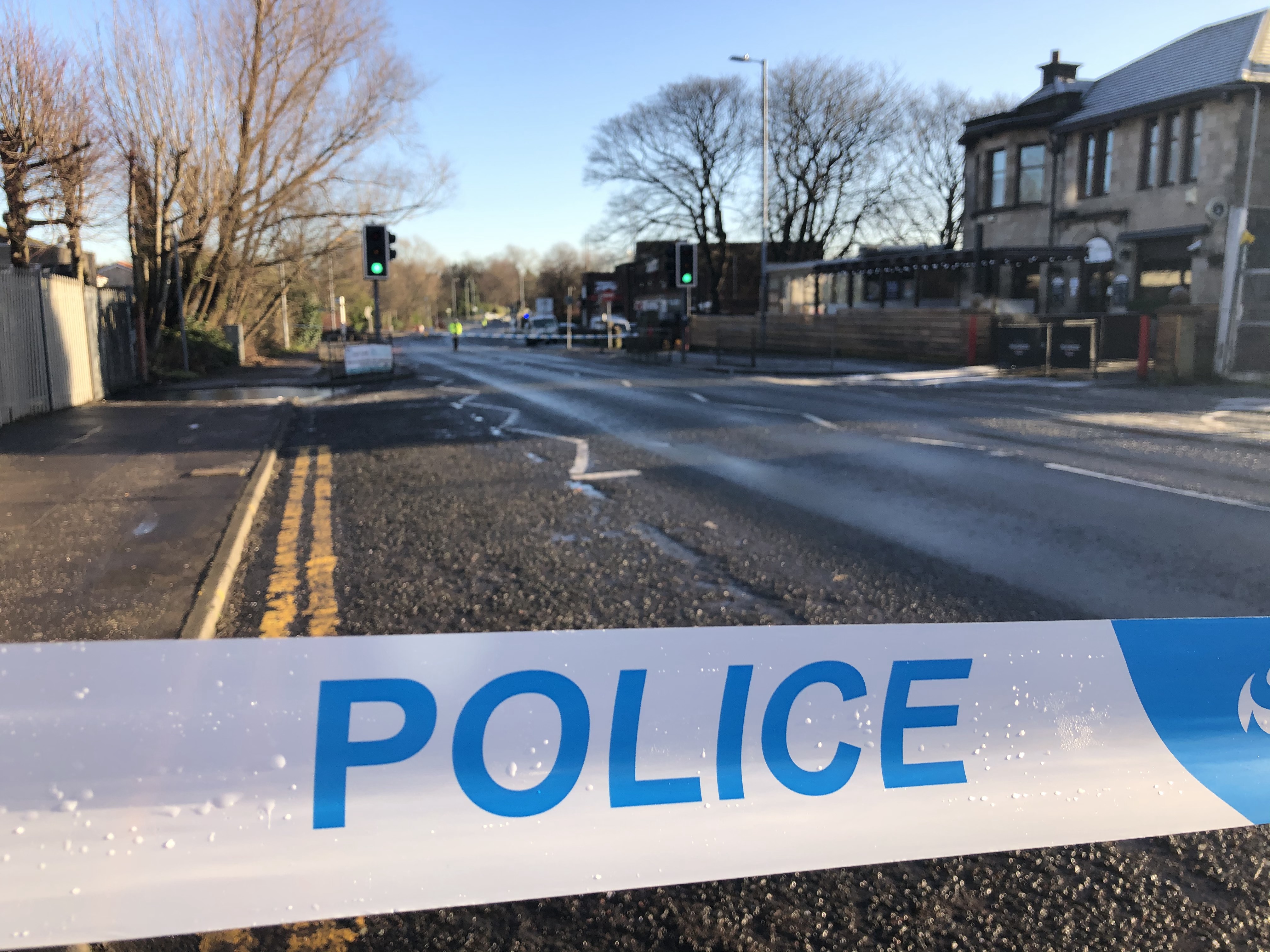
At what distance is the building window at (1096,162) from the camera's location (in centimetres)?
3116

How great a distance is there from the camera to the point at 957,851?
2234 mm

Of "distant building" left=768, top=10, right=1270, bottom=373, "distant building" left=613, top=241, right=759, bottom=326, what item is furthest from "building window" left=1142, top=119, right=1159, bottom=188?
"distant building" left=613, top=241, right=759, bottom=326

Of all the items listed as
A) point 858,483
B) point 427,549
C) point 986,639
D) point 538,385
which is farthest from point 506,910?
point 538,385

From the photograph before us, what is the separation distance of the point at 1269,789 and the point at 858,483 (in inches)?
247

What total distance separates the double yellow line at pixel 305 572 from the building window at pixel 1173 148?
28080 millimetres

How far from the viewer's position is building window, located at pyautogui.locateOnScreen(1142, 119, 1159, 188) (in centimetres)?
2923

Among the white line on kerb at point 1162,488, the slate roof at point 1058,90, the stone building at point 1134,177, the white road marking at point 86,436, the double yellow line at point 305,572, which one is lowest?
the double yellow line at point 305,572

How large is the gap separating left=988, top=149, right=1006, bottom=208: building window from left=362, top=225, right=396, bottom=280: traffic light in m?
22.3

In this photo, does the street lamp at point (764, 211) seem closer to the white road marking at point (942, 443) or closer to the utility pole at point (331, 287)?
the utility pole at point (331, 287)

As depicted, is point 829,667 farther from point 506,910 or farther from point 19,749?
Answer: point 19,749

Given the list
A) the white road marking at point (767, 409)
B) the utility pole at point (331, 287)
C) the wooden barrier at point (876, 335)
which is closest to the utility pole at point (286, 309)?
the utility pole at point (331, 287)

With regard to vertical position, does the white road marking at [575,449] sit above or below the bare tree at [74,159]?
below

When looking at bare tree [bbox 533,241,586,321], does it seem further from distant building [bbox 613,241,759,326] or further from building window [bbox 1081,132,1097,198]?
building window [bbox 1081,132,1097,198]

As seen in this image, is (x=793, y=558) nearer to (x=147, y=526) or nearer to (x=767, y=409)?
(x=147, y=526)
